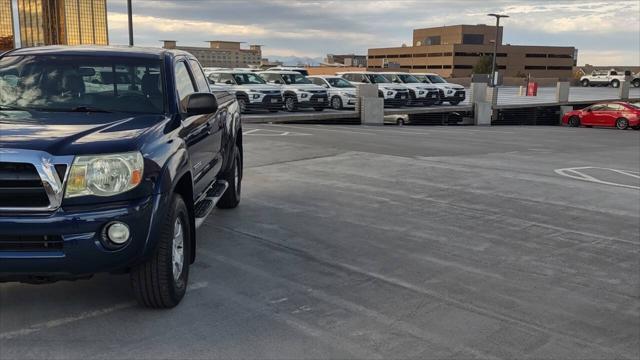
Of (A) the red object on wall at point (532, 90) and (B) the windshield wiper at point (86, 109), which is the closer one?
(B) the windshield wiper at point (86, 109)

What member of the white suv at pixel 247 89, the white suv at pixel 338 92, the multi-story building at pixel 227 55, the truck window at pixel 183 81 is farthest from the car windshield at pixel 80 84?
the multi-story building at pixel 227 55

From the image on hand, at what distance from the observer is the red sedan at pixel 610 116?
31.4 meters

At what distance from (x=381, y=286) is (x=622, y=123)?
→ 103ft

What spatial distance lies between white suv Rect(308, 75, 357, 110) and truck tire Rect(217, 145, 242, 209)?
66.3 ft

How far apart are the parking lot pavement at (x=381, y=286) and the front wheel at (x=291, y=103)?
51.7 ft

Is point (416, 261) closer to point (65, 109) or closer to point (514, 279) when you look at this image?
point (514, 279)

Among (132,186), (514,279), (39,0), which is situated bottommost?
(514,279)

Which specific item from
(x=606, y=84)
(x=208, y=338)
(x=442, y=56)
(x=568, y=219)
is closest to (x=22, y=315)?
(x=208, y=338)

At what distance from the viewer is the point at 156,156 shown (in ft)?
12.5

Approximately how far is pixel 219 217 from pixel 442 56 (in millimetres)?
130008

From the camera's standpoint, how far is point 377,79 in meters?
30.1

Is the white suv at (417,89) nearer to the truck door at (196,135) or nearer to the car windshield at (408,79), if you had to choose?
the car windshield at (408,79)

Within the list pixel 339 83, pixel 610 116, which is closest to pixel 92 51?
pixel 339 83

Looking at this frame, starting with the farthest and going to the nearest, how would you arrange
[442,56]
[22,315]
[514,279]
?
[442,56] → [514,279] → [22,315]
